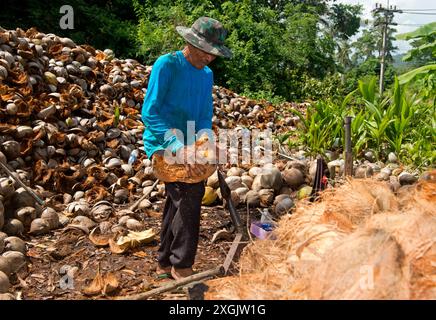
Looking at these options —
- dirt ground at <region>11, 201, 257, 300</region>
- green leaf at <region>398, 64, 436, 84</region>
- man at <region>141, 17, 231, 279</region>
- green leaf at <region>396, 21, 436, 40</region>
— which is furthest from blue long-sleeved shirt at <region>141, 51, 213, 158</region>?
green leaf at <region>396, 21, 436, 40</region>

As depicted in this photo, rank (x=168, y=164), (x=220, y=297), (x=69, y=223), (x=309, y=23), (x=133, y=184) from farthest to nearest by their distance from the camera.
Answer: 1. (x=309, y=23)
2. (x=133, y=184)
3. (x=69, y=223)
4. (x=168, y=164)
5. (x=220, y=297)

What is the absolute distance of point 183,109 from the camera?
2625 mm

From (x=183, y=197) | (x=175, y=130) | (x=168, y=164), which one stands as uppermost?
(x=175, y=130)

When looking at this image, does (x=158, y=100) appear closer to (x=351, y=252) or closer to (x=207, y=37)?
(x=207, y=37)

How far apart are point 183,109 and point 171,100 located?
0.08 m

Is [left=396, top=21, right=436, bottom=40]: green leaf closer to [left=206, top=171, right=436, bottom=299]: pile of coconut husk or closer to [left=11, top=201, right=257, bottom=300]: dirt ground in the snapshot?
[left=11, top=201, right=257, bottom=300]: dirt ground

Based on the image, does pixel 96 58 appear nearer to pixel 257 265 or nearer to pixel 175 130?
pixel 175 130

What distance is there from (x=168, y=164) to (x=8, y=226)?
5.69 ft

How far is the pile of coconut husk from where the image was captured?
3.39 ft

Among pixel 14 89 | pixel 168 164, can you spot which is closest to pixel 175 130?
pixel 168 164

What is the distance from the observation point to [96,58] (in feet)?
22.6

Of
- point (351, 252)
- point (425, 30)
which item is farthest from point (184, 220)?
point (425, 30)

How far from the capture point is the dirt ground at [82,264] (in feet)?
9.52

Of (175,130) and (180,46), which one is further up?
(180,46)
